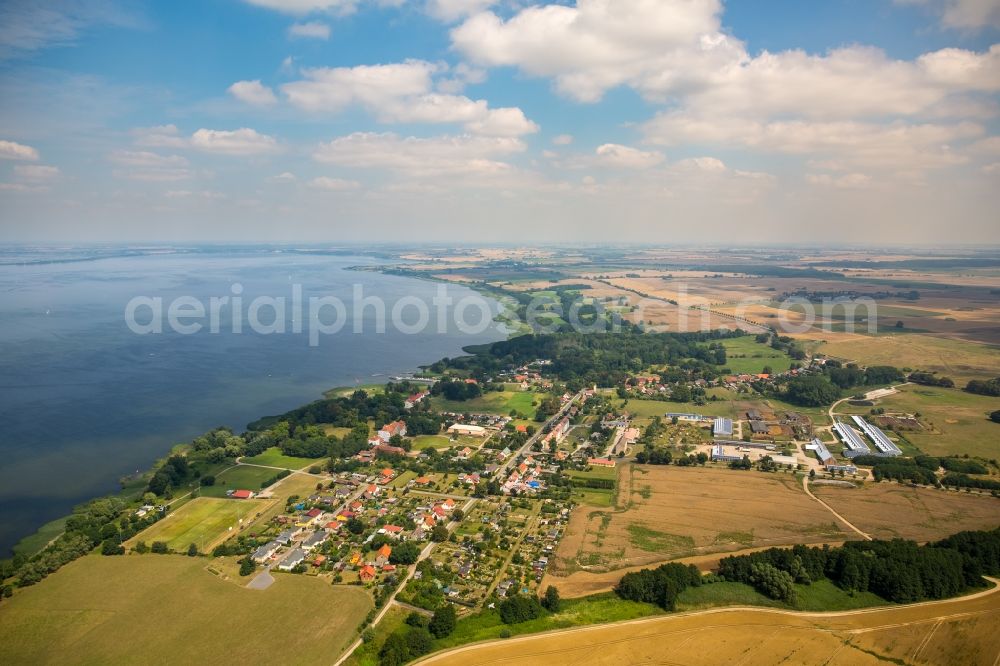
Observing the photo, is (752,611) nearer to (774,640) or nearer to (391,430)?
(774,640)

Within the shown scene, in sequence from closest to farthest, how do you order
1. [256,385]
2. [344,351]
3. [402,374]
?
[256,385]
[402,374]
[344,351]

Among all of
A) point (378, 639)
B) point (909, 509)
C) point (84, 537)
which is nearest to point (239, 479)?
point (84, 537)

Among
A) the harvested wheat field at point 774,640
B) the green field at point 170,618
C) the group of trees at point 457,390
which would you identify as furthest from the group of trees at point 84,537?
the group of trees at point 457,390

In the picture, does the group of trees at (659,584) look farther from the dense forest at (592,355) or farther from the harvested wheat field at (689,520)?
the dense forest at (592,355)

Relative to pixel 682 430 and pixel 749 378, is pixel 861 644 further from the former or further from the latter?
pixel 749 378

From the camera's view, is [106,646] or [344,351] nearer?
[106,646]

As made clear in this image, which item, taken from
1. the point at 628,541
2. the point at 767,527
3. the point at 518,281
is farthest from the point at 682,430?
the point at 518,281
